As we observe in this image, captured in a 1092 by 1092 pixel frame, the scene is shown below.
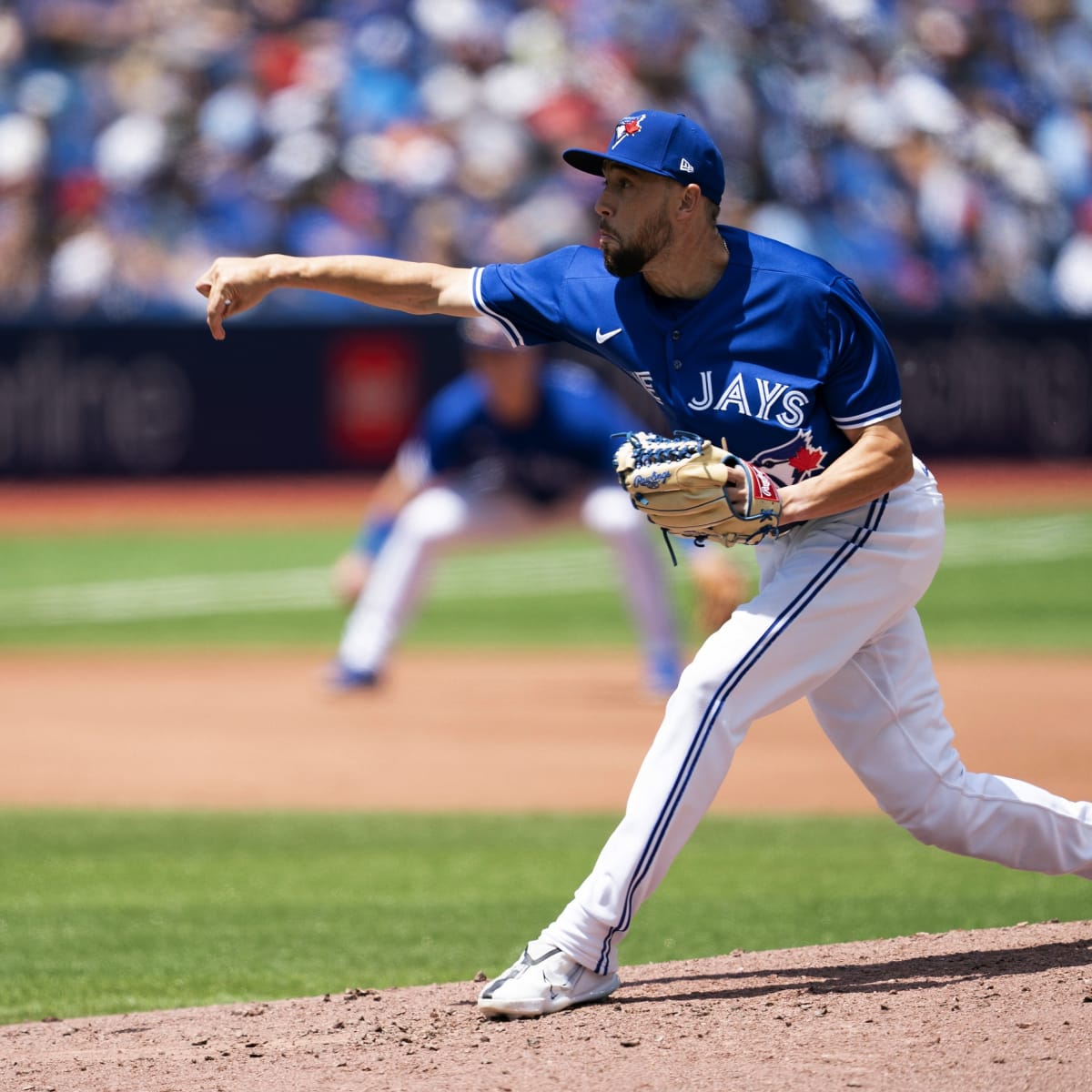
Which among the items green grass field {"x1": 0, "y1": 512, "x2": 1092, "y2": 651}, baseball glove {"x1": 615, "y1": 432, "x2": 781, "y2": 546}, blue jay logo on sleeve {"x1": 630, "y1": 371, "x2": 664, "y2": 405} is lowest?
green grass field {"x1": 0, "y1": 512, "x2": 1092, "y2": 651}

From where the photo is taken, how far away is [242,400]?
19.3 metres

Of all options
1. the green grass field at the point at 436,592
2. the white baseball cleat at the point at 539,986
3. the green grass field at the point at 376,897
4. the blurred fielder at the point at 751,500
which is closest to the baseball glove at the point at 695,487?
the blurred fielder at the point at 751,500

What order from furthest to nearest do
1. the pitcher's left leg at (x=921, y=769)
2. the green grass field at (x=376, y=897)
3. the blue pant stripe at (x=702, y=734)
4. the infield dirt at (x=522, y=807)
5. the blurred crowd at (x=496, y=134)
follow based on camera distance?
the blurred crowd at (x=496, y=134), the green grass field at (x=376, y=897), the pitcher's left leg at (x=921, y=769), the blue pant stripe at (x=702, y=734), the infield dirt at (x=522, y=807)

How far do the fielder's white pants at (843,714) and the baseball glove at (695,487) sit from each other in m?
0.21

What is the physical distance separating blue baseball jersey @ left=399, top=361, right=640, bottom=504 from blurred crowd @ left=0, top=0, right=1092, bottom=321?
32.6ft

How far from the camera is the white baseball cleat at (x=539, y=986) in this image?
3.90 m

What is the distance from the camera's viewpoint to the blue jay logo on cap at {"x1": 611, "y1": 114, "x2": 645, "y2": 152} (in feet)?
13.1

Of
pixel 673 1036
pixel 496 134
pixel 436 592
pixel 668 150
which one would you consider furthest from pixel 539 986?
pixel 496 134

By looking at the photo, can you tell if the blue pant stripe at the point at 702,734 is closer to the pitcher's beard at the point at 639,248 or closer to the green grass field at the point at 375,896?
the pitcher's beard at the point at 639,248

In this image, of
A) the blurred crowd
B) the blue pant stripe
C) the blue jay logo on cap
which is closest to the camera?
the blue pant stripe

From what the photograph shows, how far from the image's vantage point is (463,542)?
1012 centimetres

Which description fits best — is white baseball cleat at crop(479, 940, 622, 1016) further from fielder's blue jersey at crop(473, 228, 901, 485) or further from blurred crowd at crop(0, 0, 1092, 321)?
blurred crowd at crop(0, 0, 1092, 321)

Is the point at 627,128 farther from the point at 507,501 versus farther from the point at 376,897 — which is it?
the point at 507,501

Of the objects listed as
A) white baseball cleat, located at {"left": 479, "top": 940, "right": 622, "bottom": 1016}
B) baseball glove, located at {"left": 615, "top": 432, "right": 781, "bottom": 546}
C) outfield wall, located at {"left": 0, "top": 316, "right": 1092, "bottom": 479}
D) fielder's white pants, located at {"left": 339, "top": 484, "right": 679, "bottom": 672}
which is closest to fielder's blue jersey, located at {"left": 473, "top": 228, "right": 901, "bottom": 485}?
baseball glove, located at {"left": 615, "top": 432, "right": 781, "bottom": 546}
